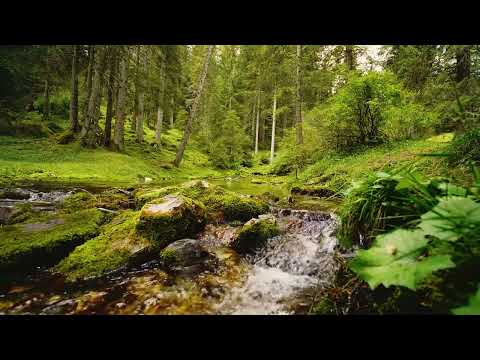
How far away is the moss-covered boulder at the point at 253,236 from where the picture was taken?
406 cm

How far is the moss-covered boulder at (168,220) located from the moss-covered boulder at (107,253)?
13cm

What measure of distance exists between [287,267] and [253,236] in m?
0.75

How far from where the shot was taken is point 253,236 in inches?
163

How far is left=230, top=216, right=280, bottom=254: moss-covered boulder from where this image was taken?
160 inches

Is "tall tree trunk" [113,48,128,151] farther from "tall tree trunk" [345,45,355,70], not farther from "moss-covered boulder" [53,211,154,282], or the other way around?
"moss-covered boulder" [53,211,154,282]

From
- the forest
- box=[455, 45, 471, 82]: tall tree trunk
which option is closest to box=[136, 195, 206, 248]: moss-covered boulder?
the forest

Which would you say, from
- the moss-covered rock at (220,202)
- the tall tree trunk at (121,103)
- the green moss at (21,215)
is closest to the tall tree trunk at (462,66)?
the moss-covered rock at (220,202)

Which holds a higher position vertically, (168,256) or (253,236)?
(253,236)

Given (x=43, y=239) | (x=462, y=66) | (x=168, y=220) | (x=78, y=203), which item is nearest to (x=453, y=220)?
(x=168, y=220)

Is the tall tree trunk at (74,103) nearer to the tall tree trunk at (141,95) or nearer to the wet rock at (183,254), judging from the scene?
the tall tree trunk at (141,95)

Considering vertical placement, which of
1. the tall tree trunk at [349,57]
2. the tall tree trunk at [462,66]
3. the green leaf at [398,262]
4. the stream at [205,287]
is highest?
the tall tree trunk at [349,57]

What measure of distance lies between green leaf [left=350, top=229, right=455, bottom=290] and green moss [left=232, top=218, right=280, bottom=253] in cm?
268

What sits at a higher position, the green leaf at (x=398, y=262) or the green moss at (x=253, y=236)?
the green leaf at (x=398, y=262)

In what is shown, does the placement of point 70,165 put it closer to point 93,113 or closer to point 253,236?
point 93,113
